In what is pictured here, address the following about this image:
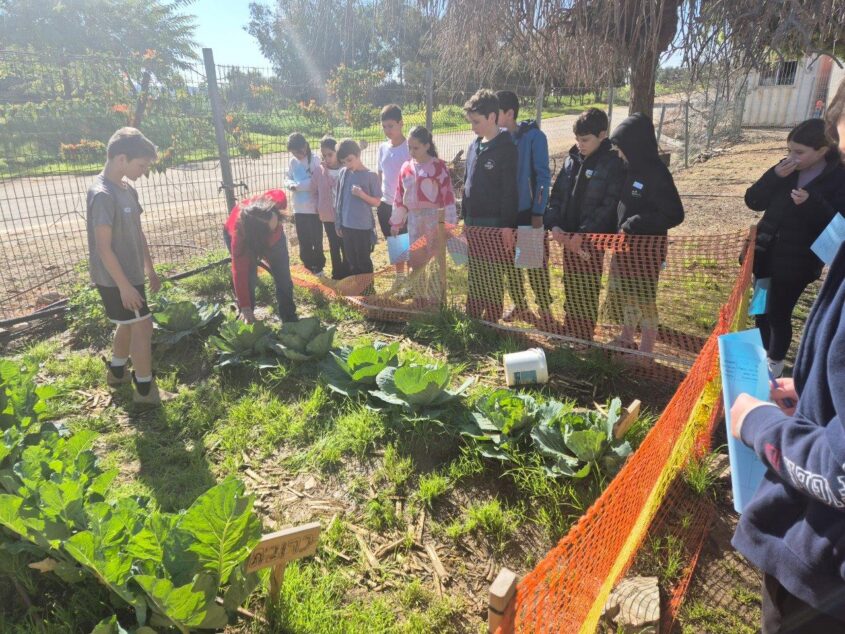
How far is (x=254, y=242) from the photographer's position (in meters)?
4.34

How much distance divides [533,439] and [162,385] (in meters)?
2.85

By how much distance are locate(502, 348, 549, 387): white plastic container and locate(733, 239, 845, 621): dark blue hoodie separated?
2.55 meters

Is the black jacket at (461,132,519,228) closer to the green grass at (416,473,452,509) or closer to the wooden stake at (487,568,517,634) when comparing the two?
the green grass at (416,473,452,509)

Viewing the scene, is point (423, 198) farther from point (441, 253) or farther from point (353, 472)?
point (353, 472)

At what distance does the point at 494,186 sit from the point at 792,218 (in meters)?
2.11

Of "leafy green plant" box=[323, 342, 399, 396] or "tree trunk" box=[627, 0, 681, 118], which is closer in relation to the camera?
"leafy green plant" box=[323, 342, 399, 396]

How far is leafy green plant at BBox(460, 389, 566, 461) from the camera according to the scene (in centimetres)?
293

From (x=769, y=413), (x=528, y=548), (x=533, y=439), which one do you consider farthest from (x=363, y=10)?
(x=769, y=413)

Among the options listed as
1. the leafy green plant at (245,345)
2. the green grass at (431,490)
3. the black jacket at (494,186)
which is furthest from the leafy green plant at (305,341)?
the black jacket at (494,186)

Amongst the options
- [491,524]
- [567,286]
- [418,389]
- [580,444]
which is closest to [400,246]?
[567,286]

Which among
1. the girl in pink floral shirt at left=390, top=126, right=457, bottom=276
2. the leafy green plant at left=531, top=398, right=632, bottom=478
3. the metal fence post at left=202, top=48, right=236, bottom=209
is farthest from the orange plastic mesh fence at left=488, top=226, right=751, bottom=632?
the metal fence post at left=202, top=48, right=236, bottom=209

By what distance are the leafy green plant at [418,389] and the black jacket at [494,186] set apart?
1.79m

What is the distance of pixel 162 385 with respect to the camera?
4.09 metres

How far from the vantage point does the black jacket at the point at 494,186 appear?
4.32 metres
